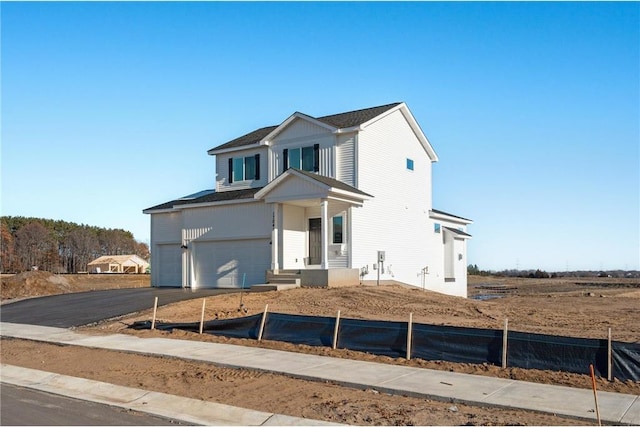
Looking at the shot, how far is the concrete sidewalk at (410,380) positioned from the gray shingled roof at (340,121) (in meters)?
15.4

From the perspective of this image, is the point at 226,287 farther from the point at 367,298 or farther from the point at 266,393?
the point at 266,393

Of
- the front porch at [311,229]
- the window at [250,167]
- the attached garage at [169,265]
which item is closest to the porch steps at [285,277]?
the front porch at [311,229]

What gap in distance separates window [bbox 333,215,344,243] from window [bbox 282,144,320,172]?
3.18 meters

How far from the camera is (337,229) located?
27750 mm

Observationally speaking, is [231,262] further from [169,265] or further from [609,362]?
[609,362]

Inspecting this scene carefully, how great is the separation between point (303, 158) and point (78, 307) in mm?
12258

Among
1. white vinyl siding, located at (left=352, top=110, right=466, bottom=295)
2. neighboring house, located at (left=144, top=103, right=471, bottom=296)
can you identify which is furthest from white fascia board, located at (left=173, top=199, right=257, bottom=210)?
white vinyl siding, located at (left=352, top=110, right=466, bottom=295)

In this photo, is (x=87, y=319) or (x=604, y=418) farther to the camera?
(x=87, y=319)

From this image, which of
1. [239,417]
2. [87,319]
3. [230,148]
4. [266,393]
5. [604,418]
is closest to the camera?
[604,418]

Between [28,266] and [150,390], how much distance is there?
93.1m

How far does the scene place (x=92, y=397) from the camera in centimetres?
1160

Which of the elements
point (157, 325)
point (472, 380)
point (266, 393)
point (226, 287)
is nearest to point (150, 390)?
point (266, 393)

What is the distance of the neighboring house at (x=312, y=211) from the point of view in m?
27.3

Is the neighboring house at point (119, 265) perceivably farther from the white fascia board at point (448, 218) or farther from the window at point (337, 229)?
the window at point (337, 229)
